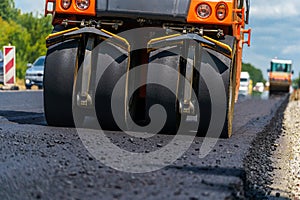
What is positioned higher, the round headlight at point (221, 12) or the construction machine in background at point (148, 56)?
the round headlight at point (221, 12)

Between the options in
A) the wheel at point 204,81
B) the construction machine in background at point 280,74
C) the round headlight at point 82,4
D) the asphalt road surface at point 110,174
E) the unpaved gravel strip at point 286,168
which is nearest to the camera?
the asphalt road surface at point 110,174

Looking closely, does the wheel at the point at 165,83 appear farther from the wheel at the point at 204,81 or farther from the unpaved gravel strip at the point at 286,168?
the unpaved gravel strip at the point at 286,168

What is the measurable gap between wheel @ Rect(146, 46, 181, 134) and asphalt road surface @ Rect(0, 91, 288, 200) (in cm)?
71

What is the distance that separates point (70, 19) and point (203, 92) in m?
1.84

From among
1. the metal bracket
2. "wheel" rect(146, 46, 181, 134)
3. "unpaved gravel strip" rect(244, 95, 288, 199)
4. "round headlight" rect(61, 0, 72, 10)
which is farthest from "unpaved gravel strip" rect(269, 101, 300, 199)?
"round headlight" rect(61, 0, 72, 10)

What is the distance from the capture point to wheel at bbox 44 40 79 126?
736cm

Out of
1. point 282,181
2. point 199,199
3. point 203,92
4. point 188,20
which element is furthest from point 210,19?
point 199,199

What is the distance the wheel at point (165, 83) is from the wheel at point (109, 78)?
323 millimetres

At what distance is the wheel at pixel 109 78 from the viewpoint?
729 centimetres

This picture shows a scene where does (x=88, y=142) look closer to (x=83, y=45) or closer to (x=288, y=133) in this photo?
(x=83, y=45)

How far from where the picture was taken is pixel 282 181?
6.25m

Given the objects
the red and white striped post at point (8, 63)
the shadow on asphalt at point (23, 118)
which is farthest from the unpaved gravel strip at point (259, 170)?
the red and white striped post at point (8, 63)

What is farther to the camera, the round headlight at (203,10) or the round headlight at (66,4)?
the round headlight at (66,4)

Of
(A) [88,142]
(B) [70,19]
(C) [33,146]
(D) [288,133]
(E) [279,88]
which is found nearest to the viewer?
(C) [33,146]
